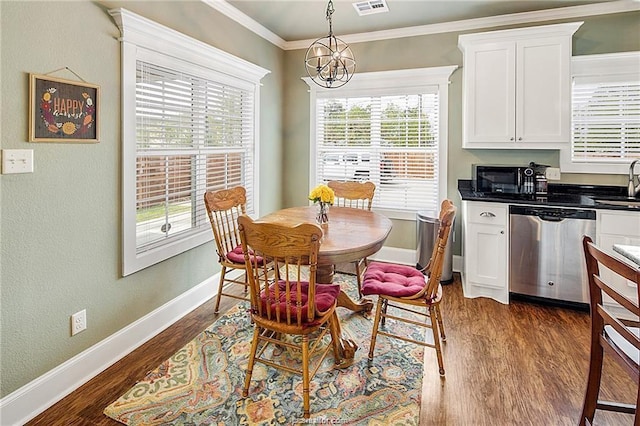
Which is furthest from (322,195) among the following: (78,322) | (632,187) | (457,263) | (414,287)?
(632,187)

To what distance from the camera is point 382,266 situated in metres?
2.71

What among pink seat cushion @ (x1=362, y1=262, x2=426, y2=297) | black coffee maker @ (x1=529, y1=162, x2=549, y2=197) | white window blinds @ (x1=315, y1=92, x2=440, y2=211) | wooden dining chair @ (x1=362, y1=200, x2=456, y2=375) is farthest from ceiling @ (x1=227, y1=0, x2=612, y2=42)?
pink seat cushion @ (x1=362, y1=262, x2=426, y2=297)

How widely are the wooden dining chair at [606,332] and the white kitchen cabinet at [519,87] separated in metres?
2.23

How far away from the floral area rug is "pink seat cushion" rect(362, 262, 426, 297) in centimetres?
48

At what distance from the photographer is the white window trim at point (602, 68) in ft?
11.3

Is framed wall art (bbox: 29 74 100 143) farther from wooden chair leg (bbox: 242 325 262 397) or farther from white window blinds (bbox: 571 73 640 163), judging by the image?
white window blinds (bbox: 571 73 640 163)

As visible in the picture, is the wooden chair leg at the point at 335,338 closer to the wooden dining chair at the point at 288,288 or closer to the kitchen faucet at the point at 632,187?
the wooden dining chair at the point at 288,288

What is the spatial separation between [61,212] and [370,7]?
3.10m

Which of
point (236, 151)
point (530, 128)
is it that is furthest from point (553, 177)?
point (236, 151)

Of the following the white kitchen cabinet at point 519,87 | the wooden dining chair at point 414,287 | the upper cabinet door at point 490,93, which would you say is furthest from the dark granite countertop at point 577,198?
the wooden dining chair at point 414,287

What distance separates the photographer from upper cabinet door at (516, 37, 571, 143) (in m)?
3.35

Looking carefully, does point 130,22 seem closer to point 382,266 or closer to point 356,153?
point 382,266

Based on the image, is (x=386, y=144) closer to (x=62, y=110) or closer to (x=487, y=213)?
(x=487, y=213)

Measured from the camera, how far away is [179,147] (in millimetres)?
3023
